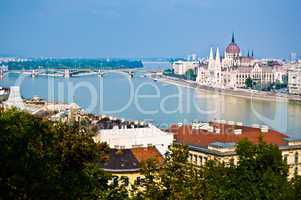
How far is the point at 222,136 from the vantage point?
6.71 metres

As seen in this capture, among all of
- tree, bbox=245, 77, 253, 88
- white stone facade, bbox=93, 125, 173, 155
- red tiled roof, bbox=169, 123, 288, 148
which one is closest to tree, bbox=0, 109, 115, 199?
red tiled roof, bbox=169, 123, 288, 148

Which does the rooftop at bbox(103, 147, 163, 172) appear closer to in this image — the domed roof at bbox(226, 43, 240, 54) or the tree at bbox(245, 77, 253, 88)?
the tree at bbox(245, 77, 253, 88)

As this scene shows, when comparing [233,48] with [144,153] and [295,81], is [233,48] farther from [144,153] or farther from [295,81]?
[144,153]

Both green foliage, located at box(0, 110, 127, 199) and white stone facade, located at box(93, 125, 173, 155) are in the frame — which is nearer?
green foliage, located at box(0, 110, 127, 199)

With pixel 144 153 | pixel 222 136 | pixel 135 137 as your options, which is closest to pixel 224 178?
pixel 144 153

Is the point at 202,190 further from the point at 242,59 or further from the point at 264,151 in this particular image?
the point at 242,59

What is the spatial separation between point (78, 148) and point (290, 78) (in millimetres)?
26154

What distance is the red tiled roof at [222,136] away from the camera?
650cm

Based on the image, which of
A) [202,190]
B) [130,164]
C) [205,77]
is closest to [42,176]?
[202,190]

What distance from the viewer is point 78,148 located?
3.51 meters

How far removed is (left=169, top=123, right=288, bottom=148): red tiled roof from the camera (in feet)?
21.3

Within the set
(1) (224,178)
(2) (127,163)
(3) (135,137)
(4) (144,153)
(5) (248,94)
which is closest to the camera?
(1) (224,178)

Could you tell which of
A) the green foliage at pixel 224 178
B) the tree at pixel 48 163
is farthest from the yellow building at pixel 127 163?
the tree at pixel 48 163

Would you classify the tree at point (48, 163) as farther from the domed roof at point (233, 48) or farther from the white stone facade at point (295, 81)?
the domed roof at point (233, 48)
